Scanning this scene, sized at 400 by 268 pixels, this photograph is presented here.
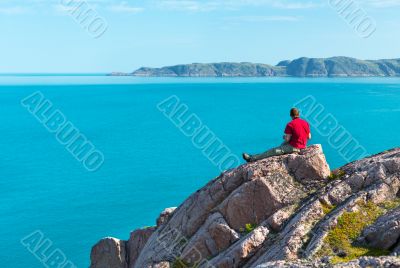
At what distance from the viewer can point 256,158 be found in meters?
24.2

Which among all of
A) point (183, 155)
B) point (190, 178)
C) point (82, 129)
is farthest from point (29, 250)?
point (82, 129)

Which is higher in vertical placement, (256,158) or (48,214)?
(48,214)

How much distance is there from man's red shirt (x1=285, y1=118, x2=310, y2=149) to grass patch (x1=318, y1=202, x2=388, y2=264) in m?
5.52

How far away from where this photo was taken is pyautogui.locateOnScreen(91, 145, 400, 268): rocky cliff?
17.5 metres

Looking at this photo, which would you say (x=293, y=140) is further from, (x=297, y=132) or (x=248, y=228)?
(x=248, y=228)

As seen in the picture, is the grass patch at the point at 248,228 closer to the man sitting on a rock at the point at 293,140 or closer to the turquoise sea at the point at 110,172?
the man sitting on a rock at the point at 293,140

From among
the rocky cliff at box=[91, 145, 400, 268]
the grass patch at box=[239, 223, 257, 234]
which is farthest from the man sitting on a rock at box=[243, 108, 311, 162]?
the grass patch at box=[239, 223, 257, 234]

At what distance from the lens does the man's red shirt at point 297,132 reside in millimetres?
23969

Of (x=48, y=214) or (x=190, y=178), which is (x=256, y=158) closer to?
(x=48, y=214)

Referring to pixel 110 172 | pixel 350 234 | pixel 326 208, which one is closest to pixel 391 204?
pixel 326 208

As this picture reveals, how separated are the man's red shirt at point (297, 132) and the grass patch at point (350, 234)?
5518mm

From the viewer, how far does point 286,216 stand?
20.6 m

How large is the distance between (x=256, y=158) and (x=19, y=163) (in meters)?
104

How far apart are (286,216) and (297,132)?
5116mm
